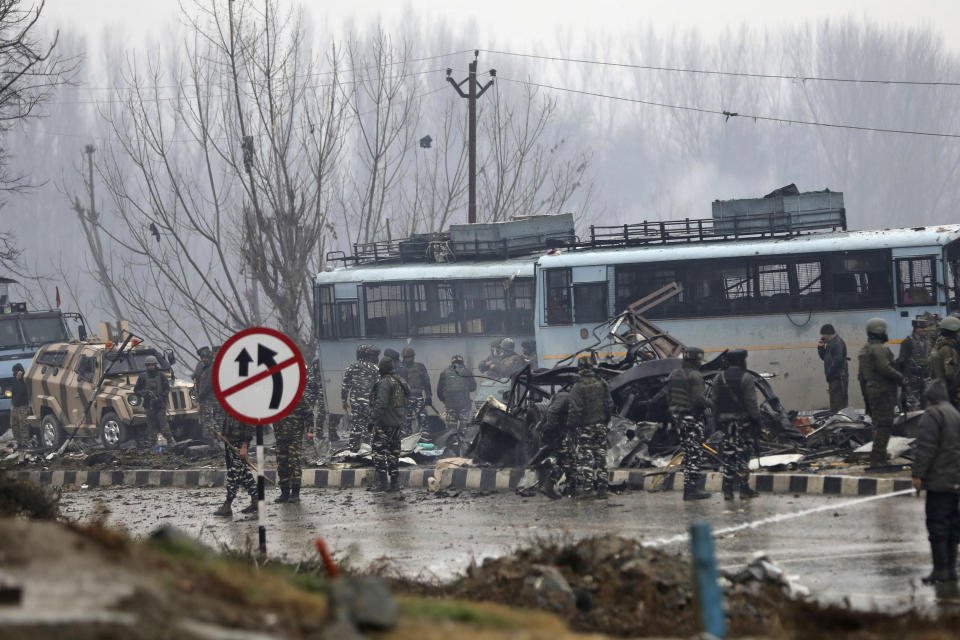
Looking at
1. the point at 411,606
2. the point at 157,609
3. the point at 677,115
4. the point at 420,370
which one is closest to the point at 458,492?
the point at 420,370

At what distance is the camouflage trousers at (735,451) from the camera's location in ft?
42.4

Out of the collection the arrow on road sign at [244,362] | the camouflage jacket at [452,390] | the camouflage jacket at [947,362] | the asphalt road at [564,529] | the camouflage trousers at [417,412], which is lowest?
the asphalt road at [564,529]

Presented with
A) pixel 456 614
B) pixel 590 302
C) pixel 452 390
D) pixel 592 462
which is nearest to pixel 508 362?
pixel 452 390

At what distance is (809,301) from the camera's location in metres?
20.4

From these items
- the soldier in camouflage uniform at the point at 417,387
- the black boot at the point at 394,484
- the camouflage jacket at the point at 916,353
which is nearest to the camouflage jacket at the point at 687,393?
the black boot at the point at 394,484

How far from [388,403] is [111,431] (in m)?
10.5

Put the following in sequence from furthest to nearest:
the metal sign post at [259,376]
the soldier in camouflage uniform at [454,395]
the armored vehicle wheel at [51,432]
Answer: the armored vehicle wheel at [51,432]
the soldier in camouflage uniform at [454,395]
the metal sign post at [259,376]

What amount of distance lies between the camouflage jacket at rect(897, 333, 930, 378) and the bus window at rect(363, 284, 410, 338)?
35.2 feet

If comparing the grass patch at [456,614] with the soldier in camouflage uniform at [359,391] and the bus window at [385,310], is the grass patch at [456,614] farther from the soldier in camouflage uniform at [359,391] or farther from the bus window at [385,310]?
the bus window at [385,310]

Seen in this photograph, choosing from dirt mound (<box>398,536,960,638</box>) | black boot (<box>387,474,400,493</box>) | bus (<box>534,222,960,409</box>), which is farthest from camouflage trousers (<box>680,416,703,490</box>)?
bus (<box>534,222,960,409</box>)

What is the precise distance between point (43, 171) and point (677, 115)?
4740 centimetres

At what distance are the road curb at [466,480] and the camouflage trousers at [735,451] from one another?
810 millimetres

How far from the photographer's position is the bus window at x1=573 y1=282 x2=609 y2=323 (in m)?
21.9

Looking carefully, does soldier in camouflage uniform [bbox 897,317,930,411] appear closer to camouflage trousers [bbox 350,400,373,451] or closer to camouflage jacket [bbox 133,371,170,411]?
camouflage trousers [bbox 350,400,373,451]
